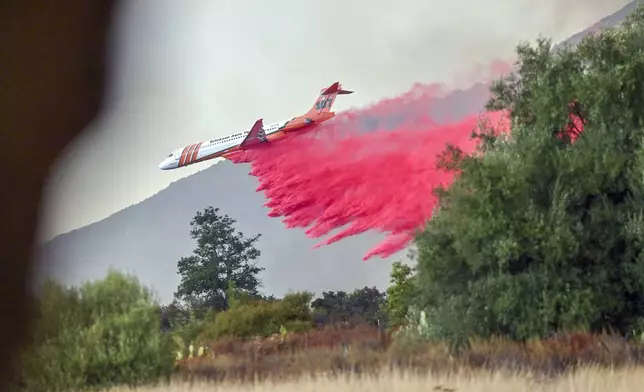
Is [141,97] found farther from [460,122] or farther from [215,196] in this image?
[460,122]

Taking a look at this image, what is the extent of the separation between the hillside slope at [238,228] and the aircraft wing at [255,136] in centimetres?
9

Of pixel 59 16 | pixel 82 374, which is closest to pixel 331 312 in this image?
pixel 82 374

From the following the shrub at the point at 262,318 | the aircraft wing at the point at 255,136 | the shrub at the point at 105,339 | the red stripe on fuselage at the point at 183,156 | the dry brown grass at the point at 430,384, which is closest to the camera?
the shrub at the point at 105,339

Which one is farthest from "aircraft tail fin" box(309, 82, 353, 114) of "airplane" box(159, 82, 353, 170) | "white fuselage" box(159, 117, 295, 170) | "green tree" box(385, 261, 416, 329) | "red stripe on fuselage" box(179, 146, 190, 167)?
"green tree" box(385, 261, 416, 329)

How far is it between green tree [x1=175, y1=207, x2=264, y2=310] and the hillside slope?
0.03 metres

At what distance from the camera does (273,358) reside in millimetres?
2082

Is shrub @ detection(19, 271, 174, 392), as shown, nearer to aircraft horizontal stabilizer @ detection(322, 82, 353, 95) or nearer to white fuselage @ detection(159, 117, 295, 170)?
Result: white fuselage @ detection(159, 117, 295, 170)

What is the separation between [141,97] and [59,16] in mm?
1046

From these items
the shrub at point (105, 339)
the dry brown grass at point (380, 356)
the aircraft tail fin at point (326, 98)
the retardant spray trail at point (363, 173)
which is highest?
the aircraft tail fin at point (326, 98)

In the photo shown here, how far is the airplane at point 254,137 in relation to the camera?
2.27 metres

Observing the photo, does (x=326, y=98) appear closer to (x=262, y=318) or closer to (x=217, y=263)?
(x=217, y=263)

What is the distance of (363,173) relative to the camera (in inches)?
105

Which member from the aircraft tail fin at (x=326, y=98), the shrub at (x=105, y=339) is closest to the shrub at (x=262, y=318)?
the shrub at (x=105, y=339)

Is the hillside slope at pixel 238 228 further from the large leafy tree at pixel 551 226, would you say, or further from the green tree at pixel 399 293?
the large leafy tree at pixel 551 226
